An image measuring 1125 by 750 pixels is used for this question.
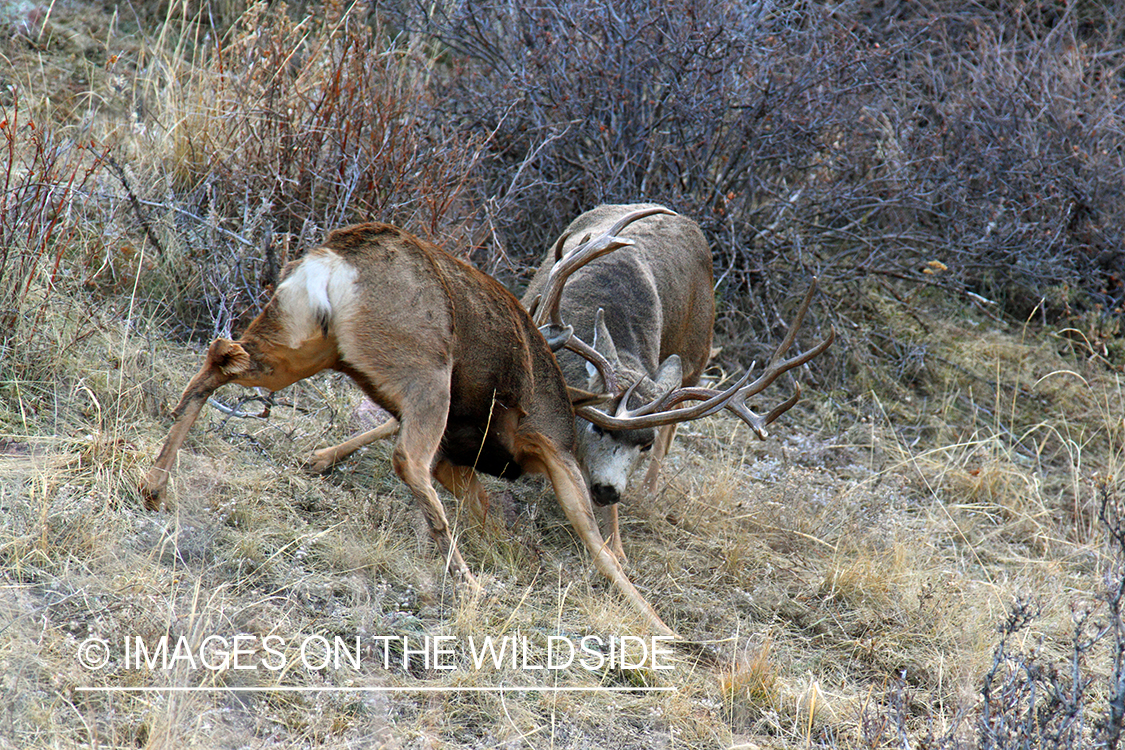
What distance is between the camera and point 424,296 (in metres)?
4.21

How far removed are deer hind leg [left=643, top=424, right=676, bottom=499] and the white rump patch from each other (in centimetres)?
228

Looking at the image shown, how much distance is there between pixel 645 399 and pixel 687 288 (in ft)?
4.44

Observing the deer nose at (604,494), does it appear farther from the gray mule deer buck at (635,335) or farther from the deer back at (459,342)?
the deer back at (459,342)

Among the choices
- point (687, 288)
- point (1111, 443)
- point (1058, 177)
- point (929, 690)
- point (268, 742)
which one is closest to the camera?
point (268, 742)

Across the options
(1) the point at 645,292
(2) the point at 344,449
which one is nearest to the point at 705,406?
(1) the point at 645,292

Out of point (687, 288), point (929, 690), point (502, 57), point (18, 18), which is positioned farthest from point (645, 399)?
point (18, 18)

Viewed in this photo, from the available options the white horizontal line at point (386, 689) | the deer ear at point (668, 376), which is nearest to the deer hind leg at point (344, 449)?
the deer ear at point (668, 376)

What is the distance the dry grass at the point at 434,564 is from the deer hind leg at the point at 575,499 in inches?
4.5

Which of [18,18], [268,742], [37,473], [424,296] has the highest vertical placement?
[18,18]

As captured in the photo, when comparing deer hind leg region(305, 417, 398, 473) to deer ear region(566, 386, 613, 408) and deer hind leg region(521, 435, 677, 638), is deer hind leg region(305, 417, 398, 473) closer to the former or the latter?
deer hind leg region(521, 435, 677, 638)

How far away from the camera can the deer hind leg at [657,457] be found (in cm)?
575

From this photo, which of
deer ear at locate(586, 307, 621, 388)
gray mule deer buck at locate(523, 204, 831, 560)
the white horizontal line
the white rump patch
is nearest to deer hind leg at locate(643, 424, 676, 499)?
gray mule deer buck at locate(523, 204, 831, 560)

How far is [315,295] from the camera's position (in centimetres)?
393

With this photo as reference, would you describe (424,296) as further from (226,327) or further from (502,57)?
(502,57)
